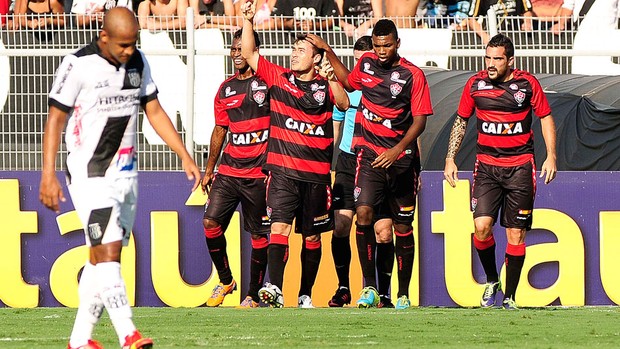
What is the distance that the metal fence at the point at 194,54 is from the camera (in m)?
13.9

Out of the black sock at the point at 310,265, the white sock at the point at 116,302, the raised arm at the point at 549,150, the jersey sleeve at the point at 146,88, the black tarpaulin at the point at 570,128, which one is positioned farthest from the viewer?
the black tarpaulin at the point at 570,128

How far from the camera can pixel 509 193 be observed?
38.8 ft

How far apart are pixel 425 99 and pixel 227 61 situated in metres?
2.99

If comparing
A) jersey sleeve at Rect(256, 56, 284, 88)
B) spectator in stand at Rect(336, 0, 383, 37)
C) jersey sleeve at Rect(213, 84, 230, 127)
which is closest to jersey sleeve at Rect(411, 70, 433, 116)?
jersey sleeve at Rect(256, 56, 284, 88)

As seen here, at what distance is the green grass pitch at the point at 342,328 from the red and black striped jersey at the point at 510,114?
139 cm

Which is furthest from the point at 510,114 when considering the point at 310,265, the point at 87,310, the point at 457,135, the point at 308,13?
the point at 87,310

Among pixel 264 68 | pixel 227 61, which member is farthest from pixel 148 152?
pixel 264 68

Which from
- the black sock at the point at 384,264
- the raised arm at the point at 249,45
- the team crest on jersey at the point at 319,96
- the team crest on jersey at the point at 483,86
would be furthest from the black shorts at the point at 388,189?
the raised arm at the point at 249,45

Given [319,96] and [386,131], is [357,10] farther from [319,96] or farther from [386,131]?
[386,131]

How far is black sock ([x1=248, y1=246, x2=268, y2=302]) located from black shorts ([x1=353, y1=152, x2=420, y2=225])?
1325 mm

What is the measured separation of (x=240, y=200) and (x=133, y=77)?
5482 millimetres

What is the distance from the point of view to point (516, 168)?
11.7m

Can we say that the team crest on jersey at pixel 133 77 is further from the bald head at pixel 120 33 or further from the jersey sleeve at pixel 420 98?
the jersey sleeve at pixel 420 98

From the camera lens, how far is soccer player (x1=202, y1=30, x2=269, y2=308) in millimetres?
12656
